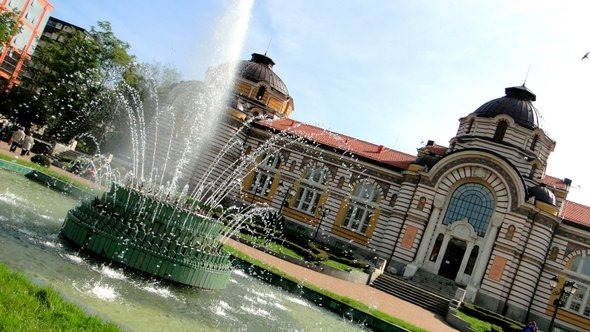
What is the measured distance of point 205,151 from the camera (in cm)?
3903

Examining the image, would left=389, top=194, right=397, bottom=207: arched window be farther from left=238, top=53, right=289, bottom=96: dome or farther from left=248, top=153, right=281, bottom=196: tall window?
left=238, top=53, right=289, bottom=96: dome

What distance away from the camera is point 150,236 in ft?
33.9

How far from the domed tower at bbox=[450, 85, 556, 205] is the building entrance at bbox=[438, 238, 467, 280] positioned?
6.20m

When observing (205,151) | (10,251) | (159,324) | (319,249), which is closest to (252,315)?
(159,324)

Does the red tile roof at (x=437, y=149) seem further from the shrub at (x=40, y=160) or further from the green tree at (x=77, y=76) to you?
the green tree at (x=77, y=76)

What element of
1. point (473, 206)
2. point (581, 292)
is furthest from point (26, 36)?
point (581, 292)

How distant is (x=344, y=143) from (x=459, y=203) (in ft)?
35.0

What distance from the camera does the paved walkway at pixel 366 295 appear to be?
1897 cm

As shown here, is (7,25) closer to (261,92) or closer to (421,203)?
(261,92)

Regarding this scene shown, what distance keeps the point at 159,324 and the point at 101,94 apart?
3970 centimetres

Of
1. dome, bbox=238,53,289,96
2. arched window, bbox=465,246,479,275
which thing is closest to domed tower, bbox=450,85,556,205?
arched window, bbox=465,246,479,275

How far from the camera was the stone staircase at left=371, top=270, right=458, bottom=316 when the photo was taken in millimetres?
24828

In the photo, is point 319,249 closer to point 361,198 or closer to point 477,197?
point 361,198

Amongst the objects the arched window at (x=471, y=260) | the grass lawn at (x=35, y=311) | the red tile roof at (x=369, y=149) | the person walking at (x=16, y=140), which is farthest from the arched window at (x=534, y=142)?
the grass lawn at (x=35, y=311)
